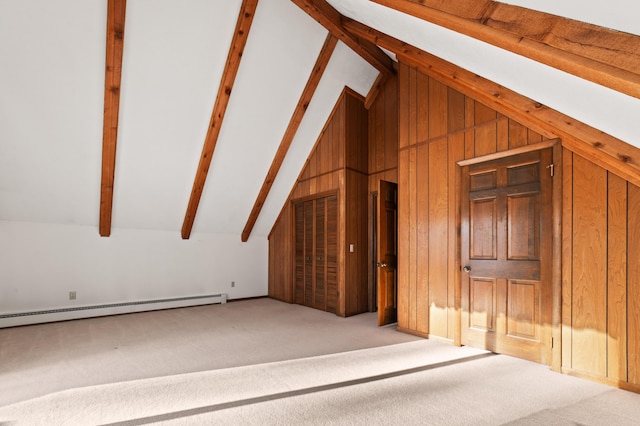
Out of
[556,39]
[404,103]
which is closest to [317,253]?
[404,103]

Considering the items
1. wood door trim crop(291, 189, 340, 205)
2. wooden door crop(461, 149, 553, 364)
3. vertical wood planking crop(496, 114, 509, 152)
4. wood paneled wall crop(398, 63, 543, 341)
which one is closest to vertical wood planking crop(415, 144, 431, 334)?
wood paneled wall crop(398, 63, 543, 341)

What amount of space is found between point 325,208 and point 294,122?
1478mm

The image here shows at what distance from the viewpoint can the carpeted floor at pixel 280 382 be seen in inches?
82.7

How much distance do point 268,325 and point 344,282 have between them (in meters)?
1.30

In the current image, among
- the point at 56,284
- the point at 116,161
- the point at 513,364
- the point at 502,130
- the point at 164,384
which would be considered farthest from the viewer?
the point at 56,284

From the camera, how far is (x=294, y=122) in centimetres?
504

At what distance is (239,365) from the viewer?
9.86 ft

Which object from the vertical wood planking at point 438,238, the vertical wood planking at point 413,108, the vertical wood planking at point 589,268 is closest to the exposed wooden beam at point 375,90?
the vertical wood planking at point 413,108

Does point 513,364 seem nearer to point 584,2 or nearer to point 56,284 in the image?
point 584,2

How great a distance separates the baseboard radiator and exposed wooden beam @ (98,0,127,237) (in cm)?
141

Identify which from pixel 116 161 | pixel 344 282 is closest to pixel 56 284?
pixel 116 161

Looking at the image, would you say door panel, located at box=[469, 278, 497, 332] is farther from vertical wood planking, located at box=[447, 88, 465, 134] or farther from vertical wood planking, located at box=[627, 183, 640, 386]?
vertical wood planking, located at box=[447, 88, 465, 134]

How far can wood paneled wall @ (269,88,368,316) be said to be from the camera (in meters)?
5.10

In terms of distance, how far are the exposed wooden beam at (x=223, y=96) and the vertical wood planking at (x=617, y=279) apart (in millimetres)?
3687
